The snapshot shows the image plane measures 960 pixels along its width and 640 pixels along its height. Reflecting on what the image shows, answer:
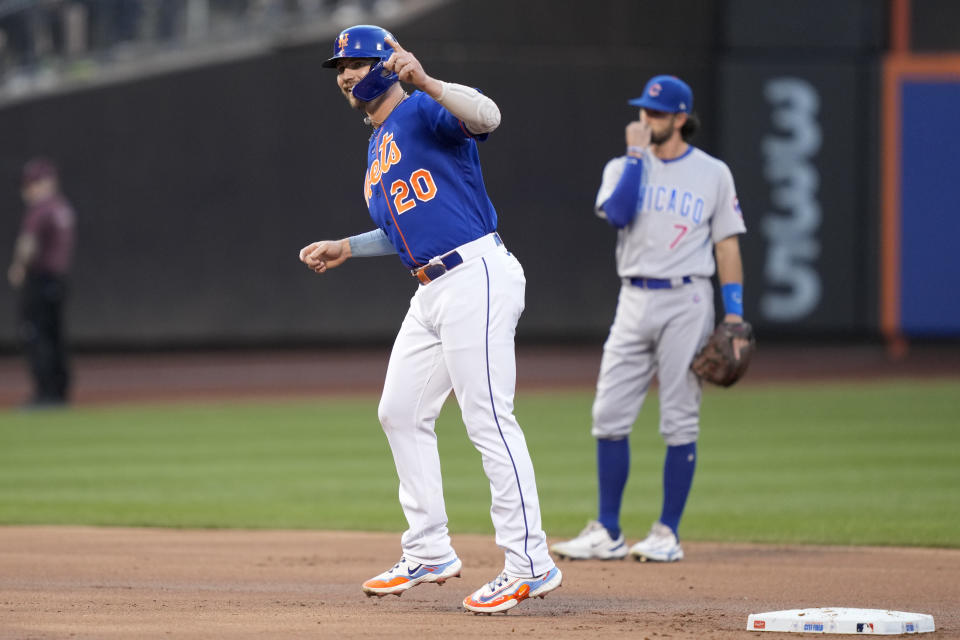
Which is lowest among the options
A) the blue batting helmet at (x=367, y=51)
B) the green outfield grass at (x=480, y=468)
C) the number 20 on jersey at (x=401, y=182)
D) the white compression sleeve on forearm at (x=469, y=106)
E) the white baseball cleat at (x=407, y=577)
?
the green outfield grass at (x=480, y=468)

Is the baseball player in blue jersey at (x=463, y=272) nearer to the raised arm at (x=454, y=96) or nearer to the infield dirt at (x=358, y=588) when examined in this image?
the raised arm at (x=454, y=96)

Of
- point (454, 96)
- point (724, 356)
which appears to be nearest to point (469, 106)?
point (454, 96)

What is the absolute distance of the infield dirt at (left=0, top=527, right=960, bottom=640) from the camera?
4441 millimetres

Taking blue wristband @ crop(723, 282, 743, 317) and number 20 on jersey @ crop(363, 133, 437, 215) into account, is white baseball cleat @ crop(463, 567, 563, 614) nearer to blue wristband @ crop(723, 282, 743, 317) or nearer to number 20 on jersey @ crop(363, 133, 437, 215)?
number 20 on jersey @ crop(363, 133, 437, 215)

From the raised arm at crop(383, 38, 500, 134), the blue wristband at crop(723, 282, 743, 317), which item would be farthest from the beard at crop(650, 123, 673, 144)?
the raised arm at crop(383, 38, 500, 134)

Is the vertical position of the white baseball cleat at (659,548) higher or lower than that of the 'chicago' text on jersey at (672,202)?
lower

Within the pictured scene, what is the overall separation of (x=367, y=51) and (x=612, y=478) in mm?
2345

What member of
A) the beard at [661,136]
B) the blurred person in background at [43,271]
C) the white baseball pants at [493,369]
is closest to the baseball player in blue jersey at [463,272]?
the white baseball pants at [493,369]

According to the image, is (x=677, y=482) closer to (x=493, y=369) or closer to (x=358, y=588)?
(x=358, y=588)

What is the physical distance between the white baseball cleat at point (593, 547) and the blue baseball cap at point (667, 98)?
1.77 m

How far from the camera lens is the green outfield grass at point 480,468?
7.35m

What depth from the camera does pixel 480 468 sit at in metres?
9.47

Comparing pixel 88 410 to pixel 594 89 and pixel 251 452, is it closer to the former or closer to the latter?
pixel 251 452

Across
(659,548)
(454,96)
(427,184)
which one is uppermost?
(454,96)
